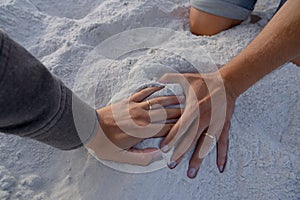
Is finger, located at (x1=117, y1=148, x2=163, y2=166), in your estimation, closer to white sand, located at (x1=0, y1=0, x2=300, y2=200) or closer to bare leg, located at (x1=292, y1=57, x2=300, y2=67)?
white sand, located at (x1=0, y1=0, x2=300, y2=200)

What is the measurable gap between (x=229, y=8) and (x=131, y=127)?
56 centimetres

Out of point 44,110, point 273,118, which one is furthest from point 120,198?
point 273,118

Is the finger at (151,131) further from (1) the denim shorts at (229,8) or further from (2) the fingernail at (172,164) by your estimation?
(1) the denim shorts at (229,8)

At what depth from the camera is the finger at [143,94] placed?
36.8 inches

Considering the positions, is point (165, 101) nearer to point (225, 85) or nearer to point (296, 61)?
point (225, 85)

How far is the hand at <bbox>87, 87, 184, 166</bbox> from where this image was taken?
0.86 meters

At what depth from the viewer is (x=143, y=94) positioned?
3.08ft

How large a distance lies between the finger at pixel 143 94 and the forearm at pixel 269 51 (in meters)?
0.18

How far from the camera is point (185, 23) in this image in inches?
51.7

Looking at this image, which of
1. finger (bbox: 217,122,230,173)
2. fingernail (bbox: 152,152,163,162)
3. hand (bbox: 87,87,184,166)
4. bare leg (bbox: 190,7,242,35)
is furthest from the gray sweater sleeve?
bare leg (bbox: 190,7,242,35)

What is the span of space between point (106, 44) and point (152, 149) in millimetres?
460

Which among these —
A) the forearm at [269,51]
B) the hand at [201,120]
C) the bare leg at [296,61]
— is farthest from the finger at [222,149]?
the bare leg at [296,61]

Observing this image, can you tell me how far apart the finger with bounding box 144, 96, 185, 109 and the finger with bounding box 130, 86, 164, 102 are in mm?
25

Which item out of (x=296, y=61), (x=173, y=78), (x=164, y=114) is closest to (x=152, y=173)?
(x=164, y=114)
